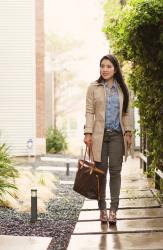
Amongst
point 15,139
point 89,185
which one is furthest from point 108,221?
point 15,139

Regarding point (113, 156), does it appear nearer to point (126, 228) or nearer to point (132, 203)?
point (126, 228)

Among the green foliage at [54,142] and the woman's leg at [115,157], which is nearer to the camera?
the woman's leg at [115,157]

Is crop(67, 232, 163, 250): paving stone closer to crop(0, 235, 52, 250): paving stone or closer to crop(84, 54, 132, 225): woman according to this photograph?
crop(0, 235, 52, 250): paving stone

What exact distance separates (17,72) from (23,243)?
51.2 feet

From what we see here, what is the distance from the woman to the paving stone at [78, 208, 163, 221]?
22.4 inches

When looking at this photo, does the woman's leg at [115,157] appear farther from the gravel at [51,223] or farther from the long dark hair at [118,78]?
the gravel at [51,223]

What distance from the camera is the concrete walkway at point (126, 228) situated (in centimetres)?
532

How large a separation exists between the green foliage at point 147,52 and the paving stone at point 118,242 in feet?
6.64

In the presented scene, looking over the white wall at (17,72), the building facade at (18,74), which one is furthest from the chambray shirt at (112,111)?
the white wall at (17,72)

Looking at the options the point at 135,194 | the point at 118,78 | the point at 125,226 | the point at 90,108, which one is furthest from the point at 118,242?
the point at 135,194

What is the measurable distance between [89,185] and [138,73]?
2370 mm

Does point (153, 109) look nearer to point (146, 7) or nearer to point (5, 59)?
point (146, 7)

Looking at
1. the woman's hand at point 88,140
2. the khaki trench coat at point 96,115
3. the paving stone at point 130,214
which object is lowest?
the paving stone at point 130,214

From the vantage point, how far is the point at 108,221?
6477 millimetres
